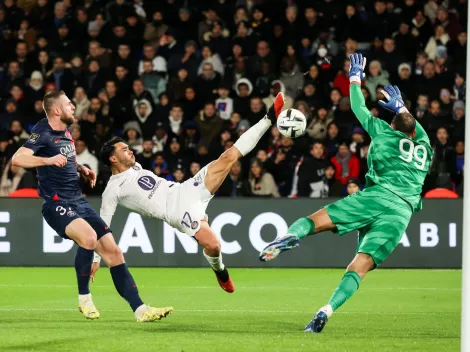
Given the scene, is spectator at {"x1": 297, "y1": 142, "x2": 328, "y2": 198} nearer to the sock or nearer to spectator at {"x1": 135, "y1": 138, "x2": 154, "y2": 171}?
spectator at {"x1": 135, "y1": 138, "x2": 154, "y2": 171}

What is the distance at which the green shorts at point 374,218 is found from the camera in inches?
354

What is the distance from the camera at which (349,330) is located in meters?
9.20

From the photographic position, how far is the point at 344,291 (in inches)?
348

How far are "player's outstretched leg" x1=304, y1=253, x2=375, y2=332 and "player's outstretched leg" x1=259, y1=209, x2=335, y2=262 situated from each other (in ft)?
1.28

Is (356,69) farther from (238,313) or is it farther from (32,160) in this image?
(32,160)

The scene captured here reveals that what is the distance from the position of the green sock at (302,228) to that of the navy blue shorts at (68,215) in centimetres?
196

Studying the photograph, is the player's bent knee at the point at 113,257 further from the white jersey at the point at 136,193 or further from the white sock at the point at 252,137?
the white sock at the point at 252,137

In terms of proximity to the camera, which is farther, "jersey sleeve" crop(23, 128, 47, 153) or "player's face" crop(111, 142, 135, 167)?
"player's face" crop(111, 142, 135, 167)

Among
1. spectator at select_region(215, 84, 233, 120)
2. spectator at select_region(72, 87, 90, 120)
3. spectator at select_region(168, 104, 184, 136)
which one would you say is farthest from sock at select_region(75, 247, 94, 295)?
spectator at select_region(72, 87, 90, 120)

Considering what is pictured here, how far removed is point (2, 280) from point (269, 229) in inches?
162

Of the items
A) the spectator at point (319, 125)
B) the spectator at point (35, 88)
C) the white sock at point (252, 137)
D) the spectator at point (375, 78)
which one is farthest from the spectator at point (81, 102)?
the white sock at point (252, 137)

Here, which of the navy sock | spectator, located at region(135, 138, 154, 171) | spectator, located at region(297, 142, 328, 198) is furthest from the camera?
spectator, located at region(135, 138, 154, 171)

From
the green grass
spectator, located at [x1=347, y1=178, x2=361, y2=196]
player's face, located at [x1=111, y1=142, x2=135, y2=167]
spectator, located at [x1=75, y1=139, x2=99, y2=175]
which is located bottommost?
the green grass

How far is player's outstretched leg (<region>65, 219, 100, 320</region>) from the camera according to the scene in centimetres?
963
